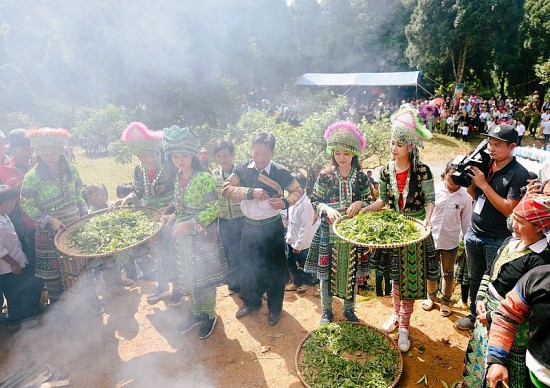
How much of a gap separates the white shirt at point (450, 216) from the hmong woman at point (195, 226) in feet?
7.49

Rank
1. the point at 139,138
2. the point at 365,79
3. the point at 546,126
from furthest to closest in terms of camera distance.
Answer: the point at 365,79
the point at 546,126
the point at 139,138

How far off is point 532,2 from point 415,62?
716 cm

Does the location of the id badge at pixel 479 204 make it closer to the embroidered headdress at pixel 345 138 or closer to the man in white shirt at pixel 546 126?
the embroidered headdress at pixel 345 138

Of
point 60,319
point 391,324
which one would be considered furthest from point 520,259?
point 60,319

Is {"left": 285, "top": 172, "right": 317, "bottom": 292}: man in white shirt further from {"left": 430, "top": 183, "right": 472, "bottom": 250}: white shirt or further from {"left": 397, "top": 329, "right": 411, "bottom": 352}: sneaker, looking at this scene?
{"left": 397, "top": 329, "right": 411, "bottom": 352}: sneaker

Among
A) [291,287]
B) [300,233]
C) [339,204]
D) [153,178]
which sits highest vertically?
[153,178]

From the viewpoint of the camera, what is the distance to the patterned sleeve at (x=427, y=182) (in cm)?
317

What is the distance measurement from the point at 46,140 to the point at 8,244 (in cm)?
113

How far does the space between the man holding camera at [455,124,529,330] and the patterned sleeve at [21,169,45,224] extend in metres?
4.21

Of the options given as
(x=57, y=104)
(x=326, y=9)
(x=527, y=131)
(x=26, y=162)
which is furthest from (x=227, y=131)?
(x=326, y=9)

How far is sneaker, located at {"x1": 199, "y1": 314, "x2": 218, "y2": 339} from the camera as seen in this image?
3.69 m

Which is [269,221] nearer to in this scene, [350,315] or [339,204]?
[339,204]

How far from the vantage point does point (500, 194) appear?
297 cm

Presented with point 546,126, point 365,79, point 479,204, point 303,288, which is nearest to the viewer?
point 479,204
